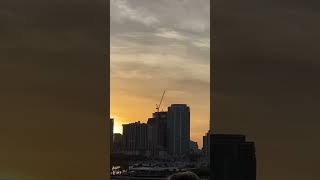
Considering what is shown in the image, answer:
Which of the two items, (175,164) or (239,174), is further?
(175,164)

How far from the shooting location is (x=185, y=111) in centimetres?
4994

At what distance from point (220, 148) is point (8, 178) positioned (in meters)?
11.1

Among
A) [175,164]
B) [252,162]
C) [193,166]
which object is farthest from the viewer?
[175,164]

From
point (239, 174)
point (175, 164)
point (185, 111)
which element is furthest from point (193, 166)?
point (239, 174)

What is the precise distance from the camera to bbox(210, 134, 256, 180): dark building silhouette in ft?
86.1

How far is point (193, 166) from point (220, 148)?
60.2 ft

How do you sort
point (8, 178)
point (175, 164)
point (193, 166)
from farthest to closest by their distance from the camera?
point (175, 164) < point (193, 166) < point (8, 178)

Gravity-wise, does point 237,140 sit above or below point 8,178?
above

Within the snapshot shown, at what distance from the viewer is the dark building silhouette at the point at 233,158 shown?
26.2m

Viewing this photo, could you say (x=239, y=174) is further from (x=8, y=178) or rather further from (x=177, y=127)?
(x=177, y=127)

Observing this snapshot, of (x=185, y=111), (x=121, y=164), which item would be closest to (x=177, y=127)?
(x=185, y=111)

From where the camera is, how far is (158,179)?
1930 inches

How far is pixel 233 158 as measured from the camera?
26.4m

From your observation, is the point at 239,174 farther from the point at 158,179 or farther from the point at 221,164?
the point at 158,179
